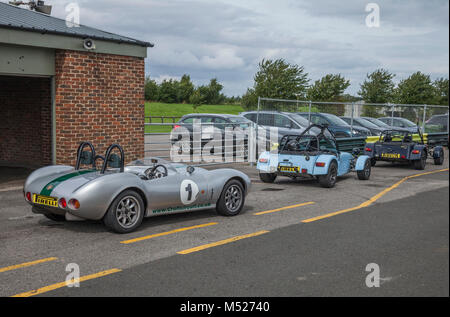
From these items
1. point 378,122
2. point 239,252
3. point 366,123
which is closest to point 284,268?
point 239,252

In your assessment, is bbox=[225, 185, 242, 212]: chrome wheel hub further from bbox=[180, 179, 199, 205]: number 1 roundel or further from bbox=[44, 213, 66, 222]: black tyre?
bbox=[44, 213, 66, 222]: black tyre

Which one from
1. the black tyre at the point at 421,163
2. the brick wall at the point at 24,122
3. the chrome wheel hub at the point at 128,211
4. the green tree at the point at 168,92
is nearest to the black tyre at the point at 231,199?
the chrome wheel hub at the point at 128,211

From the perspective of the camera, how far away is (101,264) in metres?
5.50

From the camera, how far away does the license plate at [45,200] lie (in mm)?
6680

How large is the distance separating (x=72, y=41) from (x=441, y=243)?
38.2 ft

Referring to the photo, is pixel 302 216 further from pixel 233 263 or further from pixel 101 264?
pixel 101 264

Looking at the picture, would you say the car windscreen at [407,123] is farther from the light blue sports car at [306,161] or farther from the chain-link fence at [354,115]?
the light blue sports car at [306,161]

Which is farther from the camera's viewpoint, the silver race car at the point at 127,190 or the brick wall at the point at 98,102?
the brick wall at the point at 98,102

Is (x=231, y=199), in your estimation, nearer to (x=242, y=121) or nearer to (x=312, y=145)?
(x=312, y=145)

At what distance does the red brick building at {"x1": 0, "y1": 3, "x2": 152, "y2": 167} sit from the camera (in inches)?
452

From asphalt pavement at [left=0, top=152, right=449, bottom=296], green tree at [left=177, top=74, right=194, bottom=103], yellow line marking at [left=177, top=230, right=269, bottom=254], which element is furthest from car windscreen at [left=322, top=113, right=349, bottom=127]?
green tree at [left=177, top=74, right=194, bottom=103]

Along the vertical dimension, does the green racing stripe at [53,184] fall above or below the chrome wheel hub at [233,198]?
above

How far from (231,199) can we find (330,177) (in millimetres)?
4173
